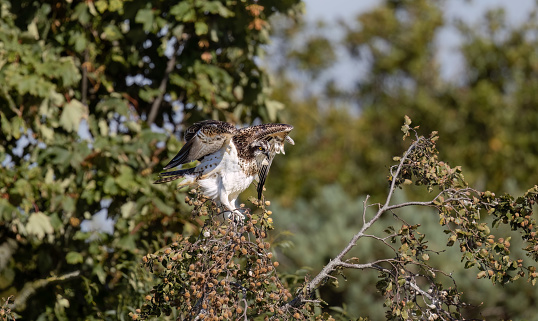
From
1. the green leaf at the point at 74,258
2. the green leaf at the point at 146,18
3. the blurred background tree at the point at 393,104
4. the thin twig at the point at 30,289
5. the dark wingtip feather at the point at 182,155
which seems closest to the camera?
the dark wingtip feather at the point at 182,155

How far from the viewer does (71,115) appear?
638 cm

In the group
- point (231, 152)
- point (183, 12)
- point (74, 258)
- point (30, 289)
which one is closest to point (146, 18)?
point (183, 12)

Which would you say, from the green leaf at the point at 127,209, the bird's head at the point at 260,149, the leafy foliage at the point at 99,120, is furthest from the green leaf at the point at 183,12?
the bird's head at the point at 260,149

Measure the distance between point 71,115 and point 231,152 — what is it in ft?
6.57

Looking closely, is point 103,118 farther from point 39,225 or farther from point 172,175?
point 172,175

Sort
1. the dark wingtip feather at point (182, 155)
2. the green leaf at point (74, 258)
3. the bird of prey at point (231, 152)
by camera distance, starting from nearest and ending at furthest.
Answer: the bird of prey at point (231, 152), the dark wingtip feather at point (182, 155), the green leaf at point (74, 258)

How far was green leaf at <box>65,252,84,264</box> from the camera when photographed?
237 inches

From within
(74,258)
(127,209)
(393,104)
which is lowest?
(74,258)

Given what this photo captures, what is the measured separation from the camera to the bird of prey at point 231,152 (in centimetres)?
479

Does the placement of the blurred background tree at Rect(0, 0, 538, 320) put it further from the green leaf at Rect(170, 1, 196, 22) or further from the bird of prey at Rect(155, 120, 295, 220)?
the bird of prey at Rect(155, 120, 295, 220)

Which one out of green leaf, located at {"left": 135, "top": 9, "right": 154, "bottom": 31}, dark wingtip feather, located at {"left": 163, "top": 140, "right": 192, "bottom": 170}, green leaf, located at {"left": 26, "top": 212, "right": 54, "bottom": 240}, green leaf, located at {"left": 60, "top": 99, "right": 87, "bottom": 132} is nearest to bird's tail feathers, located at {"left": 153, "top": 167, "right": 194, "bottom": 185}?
dark wingtip feather, located at {"left": 163, "top": 140, "right": 192, "bottom": 170}

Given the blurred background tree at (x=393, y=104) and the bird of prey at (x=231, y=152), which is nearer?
the bird of prey at (x=231, y=152)

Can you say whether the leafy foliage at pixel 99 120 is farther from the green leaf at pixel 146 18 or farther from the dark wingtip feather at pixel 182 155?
the dark wingtip feather at pixel 182 155

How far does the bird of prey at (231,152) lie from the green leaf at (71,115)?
175cm
